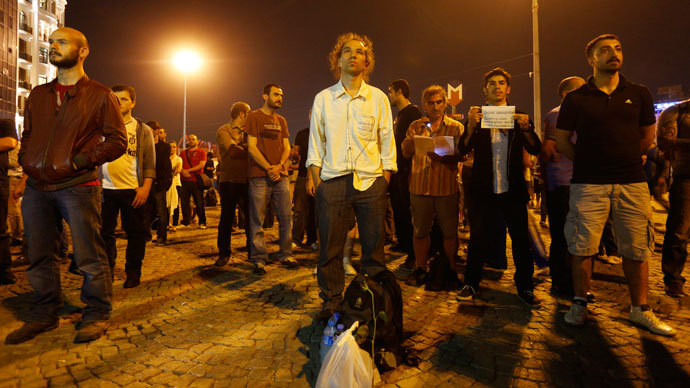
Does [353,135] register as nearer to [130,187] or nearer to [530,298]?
[530,298]

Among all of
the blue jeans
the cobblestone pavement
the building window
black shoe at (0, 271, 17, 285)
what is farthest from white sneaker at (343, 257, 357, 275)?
the building window

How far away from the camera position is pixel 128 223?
4613 mm

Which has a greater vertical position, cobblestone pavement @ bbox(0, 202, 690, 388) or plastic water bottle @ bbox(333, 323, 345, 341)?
plastic water bottle @ bbox(333, 323, 345, 341)

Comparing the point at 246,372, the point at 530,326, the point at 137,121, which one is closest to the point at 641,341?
the point at 530,326

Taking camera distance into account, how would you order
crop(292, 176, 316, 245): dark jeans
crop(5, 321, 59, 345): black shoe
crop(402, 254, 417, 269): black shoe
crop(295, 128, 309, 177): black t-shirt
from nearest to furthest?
crop(5, 321, 59, 345): black shoe
crop(402, 254, 417, 269): black shoe
crop(295, 128, 309, 177): black t-shirt
crop(292, 176, 316, 245): dark jeans

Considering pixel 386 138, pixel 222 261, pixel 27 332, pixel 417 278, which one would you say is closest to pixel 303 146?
pixel 222 261

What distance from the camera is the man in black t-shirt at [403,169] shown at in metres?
5.52

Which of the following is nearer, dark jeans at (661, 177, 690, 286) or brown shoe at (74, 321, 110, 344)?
brown shoe at (74, 321, 110, 344)

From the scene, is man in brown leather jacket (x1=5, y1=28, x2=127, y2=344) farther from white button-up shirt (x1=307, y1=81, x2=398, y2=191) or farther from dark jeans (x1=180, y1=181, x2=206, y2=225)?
dark jeans (x1=180, y1=181, x2=206, y2=225)

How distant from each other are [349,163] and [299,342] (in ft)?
4.69

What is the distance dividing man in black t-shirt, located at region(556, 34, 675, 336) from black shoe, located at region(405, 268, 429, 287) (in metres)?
1.60

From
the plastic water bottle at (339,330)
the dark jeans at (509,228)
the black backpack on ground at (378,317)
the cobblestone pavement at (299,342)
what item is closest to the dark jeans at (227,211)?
the cobblestone pavement at (299,342)

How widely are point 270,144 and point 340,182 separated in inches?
92.5

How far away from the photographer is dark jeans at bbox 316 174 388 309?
323 cm
